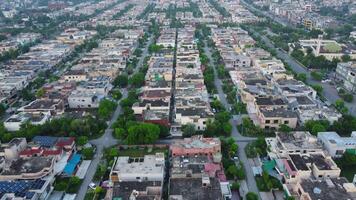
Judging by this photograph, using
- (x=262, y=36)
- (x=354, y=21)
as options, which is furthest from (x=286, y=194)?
(x=354, y=21)

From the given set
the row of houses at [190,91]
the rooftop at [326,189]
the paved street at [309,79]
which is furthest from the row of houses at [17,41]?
the rooftop at [326,189]

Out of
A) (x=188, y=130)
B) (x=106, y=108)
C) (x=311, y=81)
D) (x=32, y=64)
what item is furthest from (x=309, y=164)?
(x=32, y=64)

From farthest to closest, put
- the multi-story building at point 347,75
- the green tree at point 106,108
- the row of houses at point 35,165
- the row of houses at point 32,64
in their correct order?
the multi-story building at point 347,75, the row of houses at point 32,64, the green tree at point 106,108, the row of houses at point 35,165

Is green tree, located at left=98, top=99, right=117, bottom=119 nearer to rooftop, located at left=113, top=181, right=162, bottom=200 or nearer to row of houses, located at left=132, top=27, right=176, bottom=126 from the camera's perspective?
row of houses, located at left=132, top=27, right=176, bottom=126

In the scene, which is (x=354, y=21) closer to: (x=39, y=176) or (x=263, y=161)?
(x=263, y=161)

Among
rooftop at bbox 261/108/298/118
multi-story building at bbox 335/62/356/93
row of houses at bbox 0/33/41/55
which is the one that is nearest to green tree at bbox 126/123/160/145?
rooftop at bbox 261/108/298/118

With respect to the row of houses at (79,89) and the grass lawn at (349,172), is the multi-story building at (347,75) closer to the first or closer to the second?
the grass lawn at (349,172)

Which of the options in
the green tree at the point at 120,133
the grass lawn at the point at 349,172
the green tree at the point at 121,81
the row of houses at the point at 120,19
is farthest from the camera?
the row of houses at the point at 120,19
